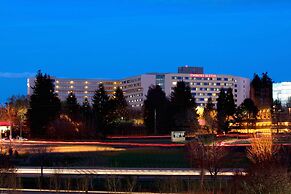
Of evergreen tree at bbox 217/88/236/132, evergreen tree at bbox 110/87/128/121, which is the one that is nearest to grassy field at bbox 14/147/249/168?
evergreen tree at bbox 110/87/128/121

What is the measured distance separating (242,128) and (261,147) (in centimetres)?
6479

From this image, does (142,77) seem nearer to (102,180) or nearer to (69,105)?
(69,105)

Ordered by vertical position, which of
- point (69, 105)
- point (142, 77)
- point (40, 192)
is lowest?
point (40, 192)

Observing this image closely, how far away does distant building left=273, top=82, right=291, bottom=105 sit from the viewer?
142 meters

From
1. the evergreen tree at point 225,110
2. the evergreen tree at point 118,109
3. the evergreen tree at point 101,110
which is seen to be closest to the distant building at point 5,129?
the evergreen tree at point 101,110

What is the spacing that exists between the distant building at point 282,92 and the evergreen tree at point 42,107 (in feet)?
277

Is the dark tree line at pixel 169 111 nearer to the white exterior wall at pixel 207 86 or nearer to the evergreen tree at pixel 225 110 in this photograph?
the evergreen tree at pixel 225 110

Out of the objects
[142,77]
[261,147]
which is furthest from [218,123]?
[142,77]

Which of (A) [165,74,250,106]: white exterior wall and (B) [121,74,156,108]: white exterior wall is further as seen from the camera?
(A) [165,74,250,106]: white exterior wall

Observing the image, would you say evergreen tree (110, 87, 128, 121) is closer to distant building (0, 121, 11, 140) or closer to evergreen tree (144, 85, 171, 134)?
evergreen tree (144, 85, 171, 134)

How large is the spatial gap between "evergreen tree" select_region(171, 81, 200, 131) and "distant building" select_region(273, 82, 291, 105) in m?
61.5

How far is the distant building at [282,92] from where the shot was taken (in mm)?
141600

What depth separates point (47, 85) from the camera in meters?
70.9

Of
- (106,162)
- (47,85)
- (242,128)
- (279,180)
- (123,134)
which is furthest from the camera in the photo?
(242,128)
